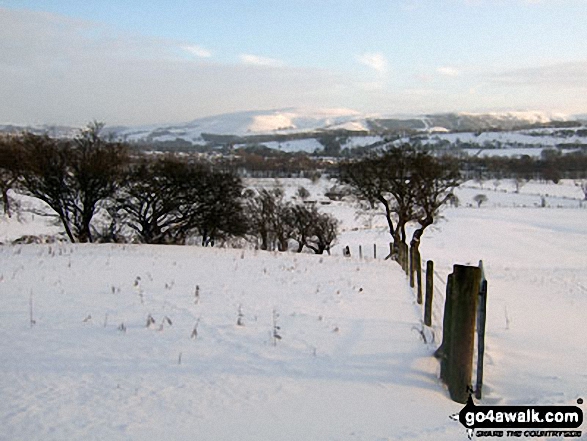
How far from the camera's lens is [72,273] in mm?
10078

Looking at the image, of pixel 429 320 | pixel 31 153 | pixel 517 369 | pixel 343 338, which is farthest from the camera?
pixel 31 153

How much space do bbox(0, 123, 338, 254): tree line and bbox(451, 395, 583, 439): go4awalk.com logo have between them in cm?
2069

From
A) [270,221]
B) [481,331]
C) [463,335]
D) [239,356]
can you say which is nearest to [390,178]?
[270,221]

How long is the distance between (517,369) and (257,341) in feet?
10.9

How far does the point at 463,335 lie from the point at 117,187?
21.4 meters

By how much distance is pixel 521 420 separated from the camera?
14.3ft

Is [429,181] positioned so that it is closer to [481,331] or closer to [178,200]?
[178,200]

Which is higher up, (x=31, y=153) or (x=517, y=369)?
(x=31, y=153)

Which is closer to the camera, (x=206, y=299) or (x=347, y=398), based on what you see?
(x=347, y=398)

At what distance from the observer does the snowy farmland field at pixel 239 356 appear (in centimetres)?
405

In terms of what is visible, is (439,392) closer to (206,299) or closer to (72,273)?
(206,299)

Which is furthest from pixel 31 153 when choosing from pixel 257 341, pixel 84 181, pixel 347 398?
pixel 347 398

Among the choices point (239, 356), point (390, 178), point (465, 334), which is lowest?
point (239, 356)

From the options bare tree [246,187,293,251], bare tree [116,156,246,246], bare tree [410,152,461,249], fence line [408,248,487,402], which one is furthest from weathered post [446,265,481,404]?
bare tree [246,187,293,251]
